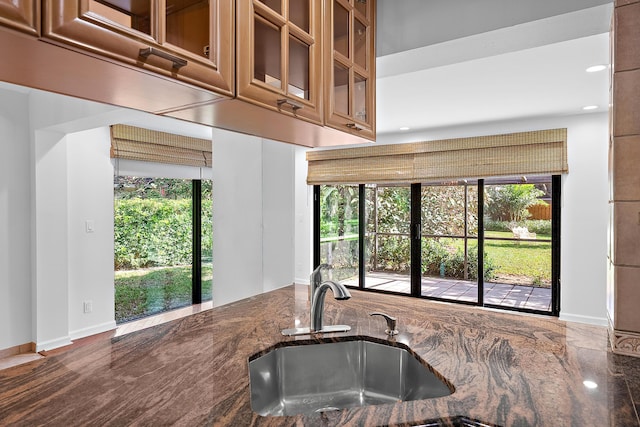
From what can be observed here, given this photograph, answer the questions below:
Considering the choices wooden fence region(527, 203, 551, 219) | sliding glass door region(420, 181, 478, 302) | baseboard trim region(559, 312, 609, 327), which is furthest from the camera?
sliding glass door region(420, 181, 478, 302)

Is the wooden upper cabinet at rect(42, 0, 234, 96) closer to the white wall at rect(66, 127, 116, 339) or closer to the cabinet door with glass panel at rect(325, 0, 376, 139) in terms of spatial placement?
the cabinet door with glass panel at rect(325, 0, 376, 139)

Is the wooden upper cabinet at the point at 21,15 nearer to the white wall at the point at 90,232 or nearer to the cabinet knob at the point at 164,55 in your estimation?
the cabinet knob at the point at 164,55

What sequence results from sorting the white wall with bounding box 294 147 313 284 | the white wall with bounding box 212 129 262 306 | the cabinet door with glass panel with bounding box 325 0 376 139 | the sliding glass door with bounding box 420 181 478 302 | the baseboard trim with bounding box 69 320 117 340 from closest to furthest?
1. the cabinet door with glass panel with bounding box 325 0 376 139
2. the white wall with bounding box 212 129 262 306
3. the baseboard trim with bounding box 69 320 117 340
4. the sliding glass door with bounding box 420 181 478 302
5. the white wall with bounding box 294 147 313 284

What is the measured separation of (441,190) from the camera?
547cm

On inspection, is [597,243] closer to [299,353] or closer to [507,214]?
[507,214]

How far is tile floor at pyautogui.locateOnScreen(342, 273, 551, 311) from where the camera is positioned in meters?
4.82

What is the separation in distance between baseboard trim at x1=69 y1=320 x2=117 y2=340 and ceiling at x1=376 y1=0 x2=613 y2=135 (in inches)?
145

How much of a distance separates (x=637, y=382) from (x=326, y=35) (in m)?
1.35

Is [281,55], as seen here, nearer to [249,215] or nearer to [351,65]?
[351,65]

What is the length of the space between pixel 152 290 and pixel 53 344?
1.42 meters

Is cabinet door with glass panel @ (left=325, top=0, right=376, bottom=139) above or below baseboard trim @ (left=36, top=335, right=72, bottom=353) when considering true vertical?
above

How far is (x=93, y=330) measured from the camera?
4.05 meters

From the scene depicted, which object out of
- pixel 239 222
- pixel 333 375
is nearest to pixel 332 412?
pixel 333 375

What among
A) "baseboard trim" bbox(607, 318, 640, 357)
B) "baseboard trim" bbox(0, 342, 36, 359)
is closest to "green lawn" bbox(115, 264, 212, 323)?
"baseboard trim" bbox(0, 342, 36, 359)
